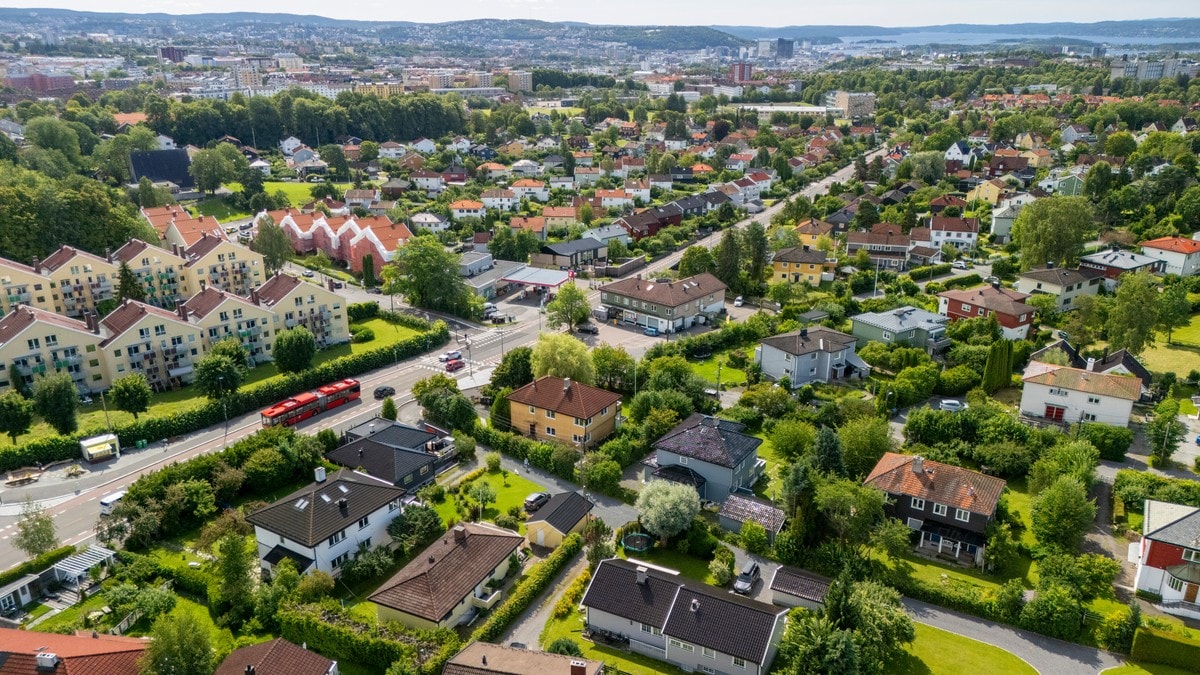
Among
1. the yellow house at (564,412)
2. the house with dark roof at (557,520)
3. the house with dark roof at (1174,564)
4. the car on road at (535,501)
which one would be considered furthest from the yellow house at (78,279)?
the house with dark roof at (1174,564)

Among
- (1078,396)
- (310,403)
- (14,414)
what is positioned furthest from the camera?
(310,403)

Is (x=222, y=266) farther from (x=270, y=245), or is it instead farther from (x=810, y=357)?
(x=810, y=357)

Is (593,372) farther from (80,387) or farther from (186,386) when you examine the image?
(80,387)

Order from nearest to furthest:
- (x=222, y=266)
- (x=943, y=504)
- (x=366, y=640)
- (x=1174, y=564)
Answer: (x=366, y=640) < (x=1174, y=564) < (x=943, y=504) < (x=222, y=266)

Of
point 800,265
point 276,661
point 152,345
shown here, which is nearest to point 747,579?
point 276,661

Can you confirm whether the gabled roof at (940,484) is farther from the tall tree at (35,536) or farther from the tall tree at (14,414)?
the tall tree at (14,414)

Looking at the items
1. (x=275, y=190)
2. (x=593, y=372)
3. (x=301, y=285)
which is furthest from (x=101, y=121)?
(x=593, y=372)

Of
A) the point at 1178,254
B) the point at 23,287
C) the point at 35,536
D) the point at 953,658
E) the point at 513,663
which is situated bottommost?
the point at 953,658
